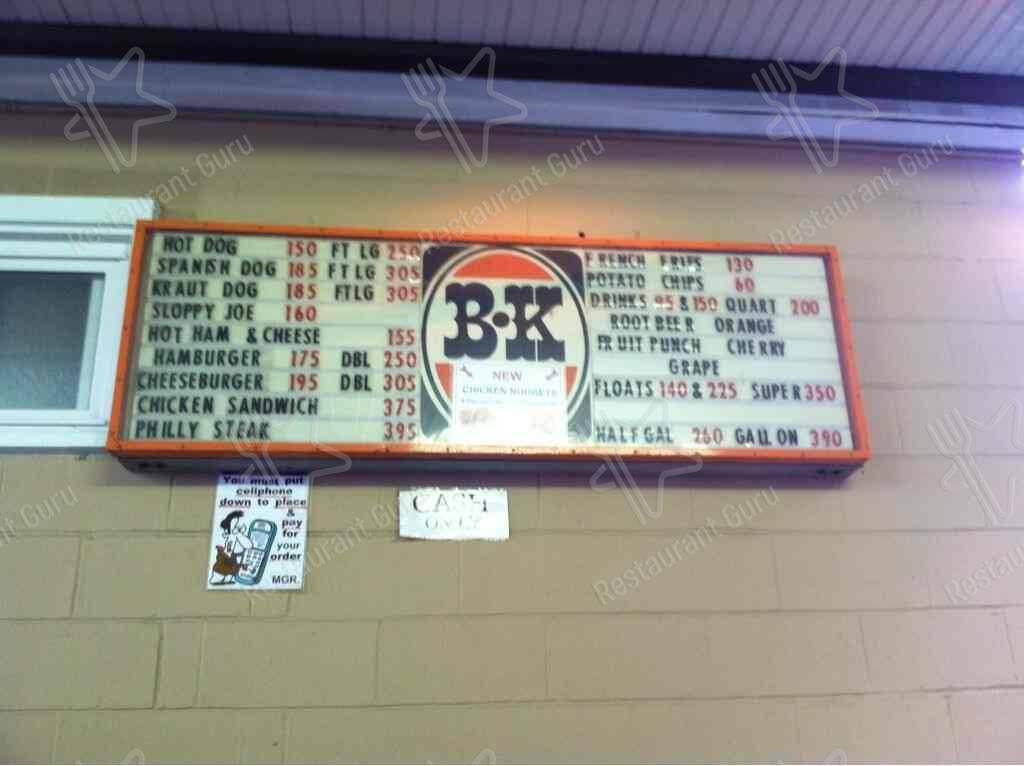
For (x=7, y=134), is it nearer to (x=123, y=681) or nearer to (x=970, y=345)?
(x=123, y=681)

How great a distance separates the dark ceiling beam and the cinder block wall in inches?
7.8

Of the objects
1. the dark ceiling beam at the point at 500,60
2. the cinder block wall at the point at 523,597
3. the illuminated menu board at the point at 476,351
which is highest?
the dark ceiling beam at the point at 500,60

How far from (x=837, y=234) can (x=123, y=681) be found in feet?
7.18

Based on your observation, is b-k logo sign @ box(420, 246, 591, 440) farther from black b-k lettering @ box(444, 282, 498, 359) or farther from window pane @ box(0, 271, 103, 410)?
window pane @ box(0, 271, 103, 410)

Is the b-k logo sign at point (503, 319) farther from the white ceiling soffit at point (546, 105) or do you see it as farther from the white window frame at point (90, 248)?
the white window frame at point (90, 248)

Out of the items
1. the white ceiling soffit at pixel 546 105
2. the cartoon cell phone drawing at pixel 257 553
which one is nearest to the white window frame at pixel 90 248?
the white ceiling soffit at pixel 546 105

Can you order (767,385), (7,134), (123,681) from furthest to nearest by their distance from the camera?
(7,134), (767,385), (123,681)

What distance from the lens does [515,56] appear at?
203 centimetres

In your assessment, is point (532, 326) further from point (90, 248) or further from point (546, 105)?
point (90, 248)

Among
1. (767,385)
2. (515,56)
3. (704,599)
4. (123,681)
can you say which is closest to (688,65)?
(515,56)

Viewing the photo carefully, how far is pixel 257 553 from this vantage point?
1.70 metres

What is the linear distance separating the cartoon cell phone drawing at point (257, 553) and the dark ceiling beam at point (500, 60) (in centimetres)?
124

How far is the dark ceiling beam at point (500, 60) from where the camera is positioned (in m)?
1.95

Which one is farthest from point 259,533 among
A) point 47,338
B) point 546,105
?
point 546,105
